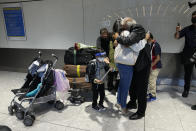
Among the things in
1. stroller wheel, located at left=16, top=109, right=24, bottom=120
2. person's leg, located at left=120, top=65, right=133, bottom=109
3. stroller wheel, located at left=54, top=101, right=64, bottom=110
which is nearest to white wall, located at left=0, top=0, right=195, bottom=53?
person's leg, located at left=120, top=65, right=133, bottom=109

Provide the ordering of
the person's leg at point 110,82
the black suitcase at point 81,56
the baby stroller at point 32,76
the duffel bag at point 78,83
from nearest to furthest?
1. the baby stroller at point 32,76
2. the duffel bag at point 78,83
3. the black suitcase at point 81,56
4. the person's leg at point 110,82

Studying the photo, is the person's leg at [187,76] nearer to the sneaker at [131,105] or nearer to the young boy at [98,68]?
the sneaker at [131,105]

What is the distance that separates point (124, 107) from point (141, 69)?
77 cm

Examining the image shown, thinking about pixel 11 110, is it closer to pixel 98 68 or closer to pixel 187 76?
pixel 98 68

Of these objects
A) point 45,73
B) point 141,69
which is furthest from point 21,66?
point 141,69

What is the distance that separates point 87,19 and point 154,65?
2.10 m

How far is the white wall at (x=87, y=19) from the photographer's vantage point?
3.50 m

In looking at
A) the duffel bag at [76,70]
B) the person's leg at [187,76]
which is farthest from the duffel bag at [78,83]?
the person's leg at [187,76]

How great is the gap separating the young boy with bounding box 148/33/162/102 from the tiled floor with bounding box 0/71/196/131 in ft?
0.76

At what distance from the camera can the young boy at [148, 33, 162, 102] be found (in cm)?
292

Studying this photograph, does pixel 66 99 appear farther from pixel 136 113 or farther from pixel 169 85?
pixel 169 85

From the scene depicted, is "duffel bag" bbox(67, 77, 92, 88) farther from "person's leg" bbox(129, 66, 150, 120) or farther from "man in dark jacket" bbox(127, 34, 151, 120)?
"person's leg" bbox(129, 66, 150, 120)

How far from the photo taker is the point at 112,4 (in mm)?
3766

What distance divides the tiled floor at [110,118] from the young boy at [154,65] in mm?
233
